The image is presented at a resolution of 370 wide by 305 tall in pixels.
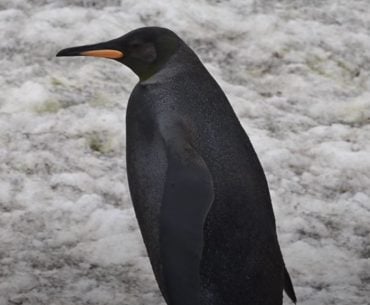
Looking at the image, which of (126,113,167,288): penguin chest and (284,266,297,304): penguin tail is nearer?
(126,113,167,288): penguin chest

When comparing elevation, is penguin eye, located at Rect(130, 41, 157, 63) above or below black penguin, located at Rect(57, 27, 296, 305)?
above

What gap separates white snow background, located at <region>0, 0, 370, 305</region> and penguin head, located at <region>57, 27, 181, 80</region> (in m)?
0.70

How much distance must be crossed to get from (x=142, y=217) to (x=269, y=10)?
204 cm

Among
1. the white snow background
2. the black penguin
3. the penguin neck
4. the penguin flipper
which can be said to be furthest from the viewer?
the white snow background

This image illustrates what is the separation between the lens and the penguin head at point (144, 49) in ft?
8.93

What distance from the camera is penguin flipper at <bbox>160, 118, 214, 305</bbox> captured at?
92.0 inches

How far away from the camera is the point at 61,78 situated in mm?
3949

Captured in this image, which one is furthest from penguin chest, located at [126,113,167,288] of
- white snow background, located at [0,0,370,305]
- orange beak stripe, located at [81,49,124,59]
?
white snow background, located at [0,0,370,305]

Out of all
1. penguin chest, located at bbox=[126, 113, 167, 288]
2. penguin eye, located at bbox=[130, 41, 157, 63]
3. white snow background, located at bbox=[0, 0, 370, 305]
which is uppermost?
penguin eye, located at bbox=[130, 41, 157, 63]

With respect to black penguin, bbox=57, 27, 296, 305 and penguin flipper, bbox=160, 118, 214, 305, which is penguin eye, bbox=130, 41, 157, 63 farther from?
A: penguin flipper, bbox=160, 118, 214, 305

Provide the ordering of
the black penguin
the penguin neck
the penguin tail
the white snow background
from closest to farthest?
the black penguin
the penguin neck
the penguin tail
the white snow background

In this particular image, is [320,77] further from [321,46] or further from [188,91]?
[188,91]

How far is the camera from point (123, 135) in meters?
3.67

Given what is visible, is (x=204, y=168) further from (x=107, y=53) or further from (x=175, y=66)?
(x=107, y=53)
